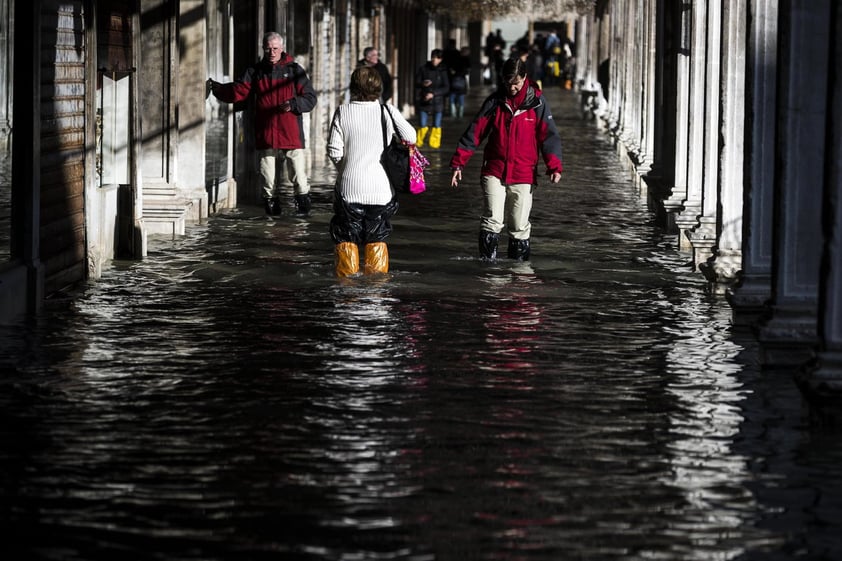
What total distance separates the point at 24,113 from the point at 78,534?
19.0ft

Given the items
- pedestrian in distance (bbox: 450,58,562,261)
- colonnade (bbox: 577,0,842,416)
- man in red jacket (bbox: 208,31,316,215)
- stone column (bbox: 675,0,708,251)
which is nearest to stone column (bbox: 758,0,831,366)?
colonnade (bbox: 577,0,842,416)

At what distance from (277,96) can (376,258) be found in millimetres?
4757

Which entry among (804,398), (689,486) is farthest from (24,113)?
(689,486)

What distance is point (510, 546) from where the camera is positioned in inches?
226

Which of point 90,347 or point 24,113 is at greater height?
point 24,113

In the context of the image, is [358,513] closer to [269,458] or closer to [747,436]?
[269,458]

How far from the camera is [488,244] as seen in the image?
13953 millimetres

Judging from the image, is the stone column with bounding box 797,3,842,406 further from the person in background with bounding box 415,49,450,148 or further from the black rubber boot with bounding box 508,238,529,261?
the person in background with bounding box 415,49,450,148

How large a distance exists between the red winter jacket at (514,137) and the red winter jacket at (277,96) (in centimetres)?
359

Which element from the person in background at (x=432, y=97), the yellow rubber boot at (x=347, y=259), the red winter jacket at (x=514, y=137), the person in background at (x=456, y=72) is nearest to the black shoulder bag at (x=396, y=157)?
the yellow rubber boot at (x=347, y=259)

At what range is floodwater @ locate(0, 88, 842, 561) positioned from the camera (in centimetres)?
594

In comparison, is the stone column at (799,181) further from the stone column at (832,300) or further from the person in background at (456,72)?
the person in background at (456,72)

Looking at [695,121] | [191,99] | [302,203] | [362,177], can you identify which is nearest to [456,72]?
[302,203]

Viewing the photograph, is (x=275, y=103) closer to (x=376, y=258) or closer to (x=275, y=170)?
(x=275, y=170)
